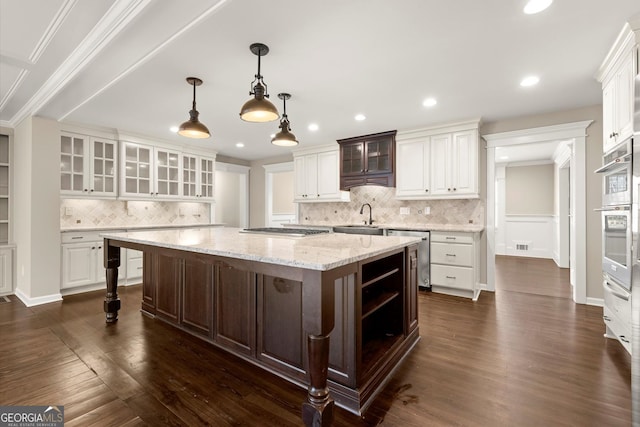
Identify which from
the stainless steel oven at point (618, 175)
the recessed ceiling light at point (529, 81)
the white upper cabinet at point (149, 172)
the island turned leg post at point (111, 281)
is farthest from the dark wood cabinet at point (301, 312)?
the white upper cabinet at point (149, 172)

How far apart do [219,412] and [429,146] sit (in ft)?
13.5

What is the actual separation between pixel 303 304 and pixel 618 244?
8.34 feet

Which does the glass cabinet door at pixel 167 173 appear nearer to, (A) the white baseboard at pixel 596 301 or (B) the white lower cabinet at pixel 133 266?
(B) the white lower cabinet at pixel 133 266

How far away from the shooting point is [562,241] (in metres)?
5.86

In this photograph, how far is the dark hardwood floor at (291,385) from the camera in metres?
1.65

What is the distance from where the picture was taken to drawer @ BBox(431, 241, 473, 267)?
3879 mm

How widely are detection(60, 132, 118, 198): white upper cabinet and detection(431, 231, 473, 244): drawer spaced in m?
4.85

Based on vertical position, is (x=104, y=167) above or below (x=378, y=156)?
below

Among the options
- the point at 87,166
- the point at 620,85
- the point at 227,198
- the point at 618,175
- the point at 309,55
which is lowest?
the point at 618,175

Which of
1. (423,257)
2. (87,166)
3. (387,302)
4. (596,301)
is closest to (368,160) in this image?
(423,257)

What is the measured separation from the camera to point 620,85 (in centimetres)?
242

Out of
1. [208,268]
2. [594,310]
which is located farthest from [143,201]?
[594,310]

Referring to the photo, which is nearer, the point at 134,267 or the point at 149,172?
the point at 134,267

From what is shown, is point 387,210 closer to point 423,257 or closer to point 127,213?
point 423,257
